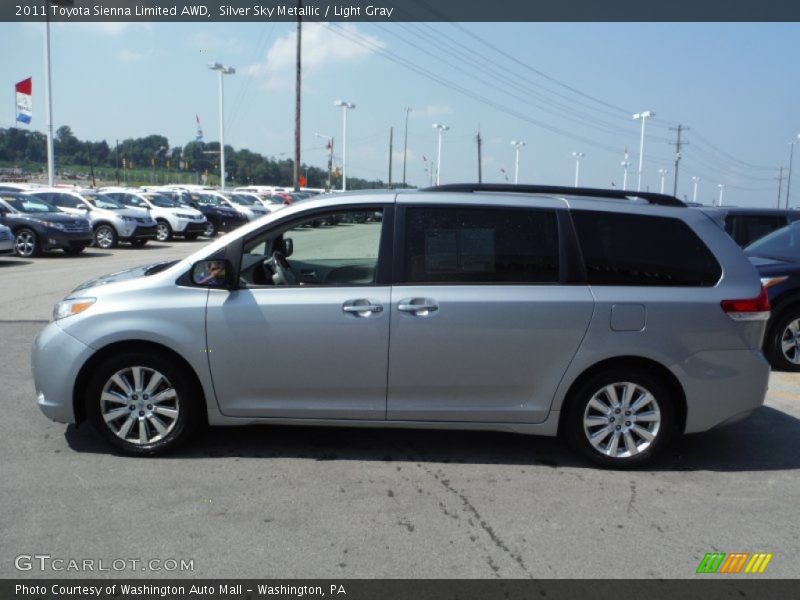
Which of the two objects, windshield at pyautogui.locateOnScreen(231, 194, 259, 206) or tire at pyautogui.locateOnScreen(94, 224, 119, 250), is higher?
windshield at pyautogui.locateOnScreen(231, 194, 259, 206)

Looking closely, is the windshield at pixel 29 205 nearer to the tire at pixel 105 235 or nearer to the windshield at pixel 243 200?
the tire at pixel 105 235

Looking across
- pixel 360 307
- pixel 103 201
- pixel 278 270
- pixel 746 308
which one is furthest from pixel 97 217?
pixel 746 308

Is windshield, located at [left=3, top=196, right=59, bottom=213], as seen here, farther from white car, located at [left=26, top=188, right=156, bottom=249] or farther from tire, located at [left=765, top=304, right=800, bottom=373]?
tire, located at [left=765, top=304, right=800, bottom=373]

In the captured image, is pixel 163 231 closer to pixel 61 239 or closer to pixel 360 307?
pixel 61 239

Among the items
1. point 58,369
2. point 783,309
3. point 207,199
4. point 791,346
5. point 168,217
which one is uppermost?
point 207,199

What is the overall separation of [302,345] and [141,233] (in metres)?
19.8

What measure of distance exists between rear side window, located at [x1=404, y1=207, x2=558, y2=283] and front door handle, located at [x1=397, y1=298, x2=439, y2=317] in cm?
16

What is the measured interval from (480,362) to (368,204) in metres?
1.31

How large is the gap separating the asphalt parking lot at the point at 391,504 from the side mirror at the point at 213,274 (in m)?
1.18

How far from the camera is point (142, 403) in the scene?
16.3 ft

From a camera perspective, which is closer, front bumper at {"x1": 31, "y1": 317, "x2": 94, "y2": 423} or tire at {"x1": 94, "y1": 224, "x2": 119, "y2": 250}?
front bumper at {"x1": 31, "y1": 317, "x2": 94, "y2": 423}

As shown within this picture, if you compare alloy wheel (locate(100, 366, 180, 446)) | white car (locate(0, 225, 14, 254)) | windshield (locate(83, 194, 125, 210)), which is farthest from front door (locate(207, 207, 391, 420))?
windshield (locate(83, 194, 125, 210))

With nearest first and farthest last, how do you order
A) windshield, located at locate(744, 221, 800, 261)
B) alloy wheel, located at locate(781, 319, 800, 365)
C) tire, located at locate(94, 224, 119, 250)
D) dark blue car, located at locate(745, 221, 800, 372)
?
1. dark blue car, located at locate(745, 221, 800, 372)
2. alloy wheel, located at locate(781, 319, 800, 365)
3. windshield, located at locate(744, 221, 800, 261)
4. tire, located at locate(94, 224, 119, 250)

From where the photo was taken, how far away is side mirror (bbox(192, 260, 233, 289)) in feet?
16.1
